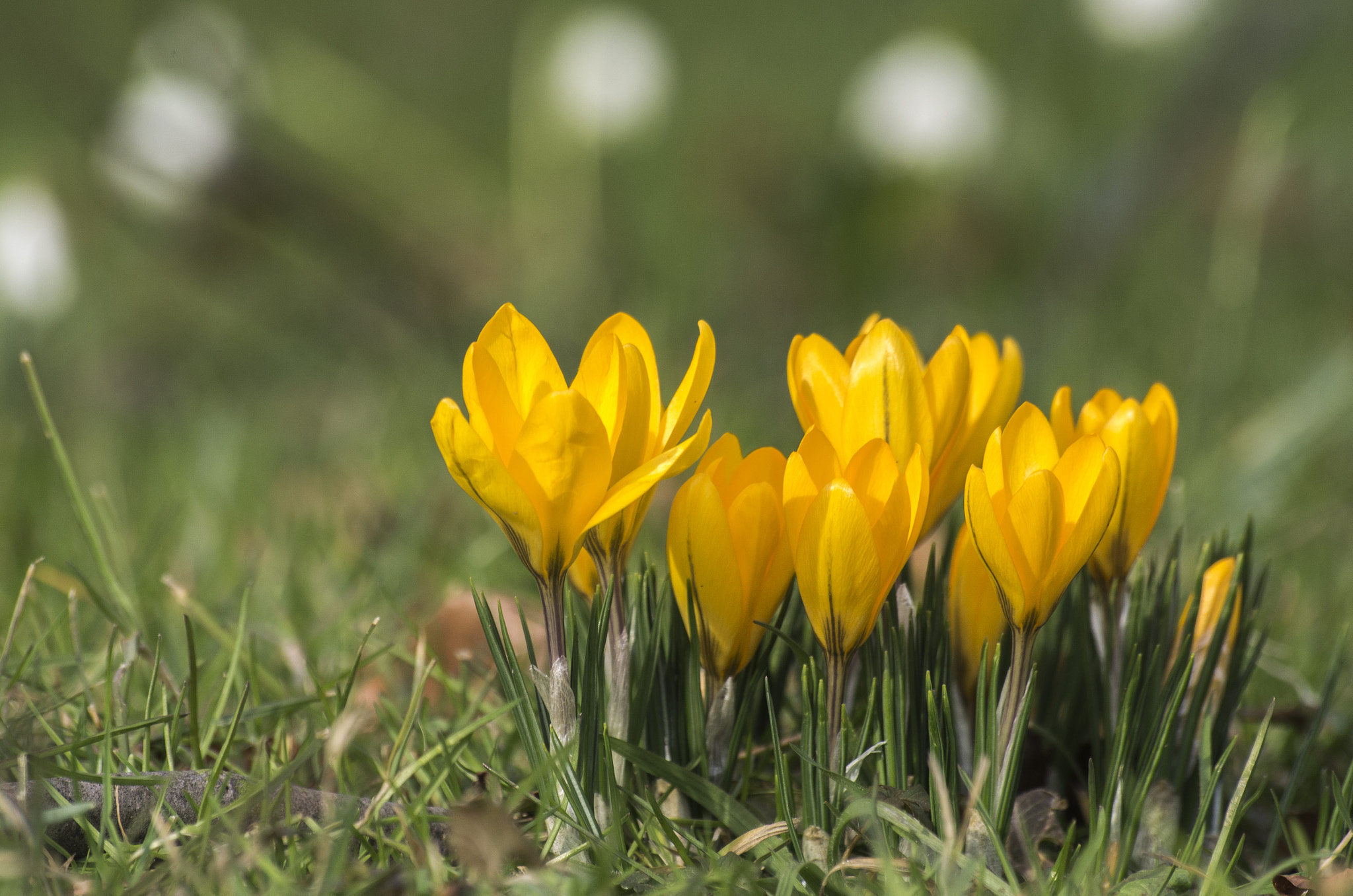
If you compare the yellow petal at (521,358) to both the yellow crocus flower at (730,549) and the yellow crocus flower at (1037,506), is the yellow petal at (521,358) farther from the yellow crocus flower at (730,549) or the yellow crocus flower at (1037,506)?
the yellow crocus flower at (1037,506)

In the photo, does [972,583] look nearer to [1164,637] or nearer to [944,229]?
[1164,637]

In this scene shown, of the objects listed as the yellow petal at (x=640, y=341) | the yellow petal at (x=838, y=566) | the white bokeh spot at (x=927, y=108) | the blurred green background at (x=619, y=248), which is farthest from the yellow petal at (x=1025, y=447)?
the white bokeh spot at (x=927, y=108)

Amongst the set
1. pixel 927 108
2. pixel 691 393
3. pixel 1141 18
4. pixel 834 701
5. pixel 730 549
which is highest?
pixel 1141 18

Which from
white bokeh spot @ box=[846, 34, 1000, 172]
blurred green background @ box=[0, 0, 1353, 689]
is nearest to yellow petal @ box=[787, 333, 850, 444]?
blurred green background @ box=[0, 0, 1353, 689]

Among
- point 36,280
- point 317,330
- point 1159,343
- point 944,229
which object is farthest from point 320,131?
point 1159,343

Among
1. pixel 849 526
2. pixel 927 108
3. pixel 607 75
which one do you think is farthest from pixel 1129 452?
pixel 607 75

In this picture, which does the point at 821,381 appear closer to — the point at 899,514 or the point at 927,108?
the point at 899,514
